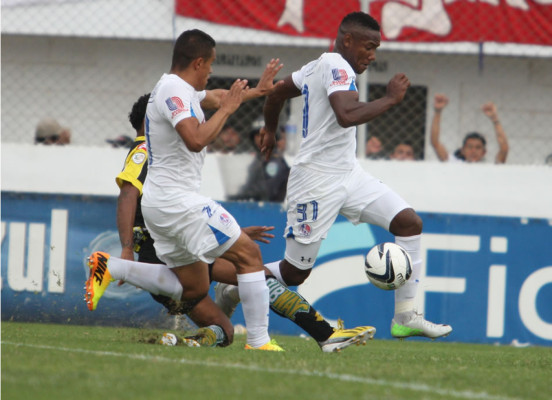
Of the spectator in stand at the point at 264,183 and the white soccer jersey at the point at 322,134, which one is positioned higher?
the white soccer jersey at the point at 322,134

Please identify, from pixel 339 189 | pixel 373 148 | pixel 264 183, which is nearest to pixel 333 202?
pixel 339 189

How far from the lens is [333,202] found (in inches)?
265

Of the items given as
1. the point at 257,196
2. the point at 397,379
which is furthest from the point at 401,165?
the point at 397,379

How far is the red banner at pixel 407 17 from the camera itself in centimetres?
1188

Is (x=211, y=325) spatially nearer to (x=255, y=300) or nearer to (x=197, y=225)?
(x=255, y=300)

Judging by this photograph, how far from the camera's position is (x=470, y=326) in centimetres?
979

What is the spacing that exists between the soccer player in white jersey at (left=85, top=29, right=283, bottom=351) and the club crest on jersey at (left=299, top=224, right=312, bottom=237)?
808mm

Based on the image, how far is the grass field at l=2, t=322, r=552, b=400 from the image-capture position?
4020mm

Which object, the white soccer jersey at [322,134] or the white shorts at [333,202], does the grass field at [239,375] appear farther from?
the white soccer jersey at [322,134]

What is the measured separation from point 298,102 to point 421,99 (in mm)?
Result: 1784

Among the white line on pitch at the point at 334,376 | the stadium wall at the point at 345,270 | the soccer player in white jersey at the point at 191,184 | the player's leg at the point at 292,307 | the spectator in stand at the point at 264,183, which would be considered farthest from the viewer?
the spectator in stand at the point at 264,183

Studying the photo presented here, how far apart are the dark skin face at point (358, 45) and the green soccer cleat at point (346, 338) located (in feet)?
6.27

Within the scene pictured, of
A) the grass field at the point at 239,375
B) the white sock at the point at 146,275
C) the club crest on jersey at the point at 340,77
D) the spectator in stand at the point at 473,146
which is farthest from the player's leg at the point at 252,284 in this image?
the spectator in stand at the point at 473,146

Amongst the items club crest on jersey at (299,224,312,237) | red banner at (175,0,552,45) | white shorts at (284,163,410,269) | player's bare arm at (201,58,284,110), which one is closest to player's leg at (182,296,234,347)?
white shorts at (284,163,410,269)
